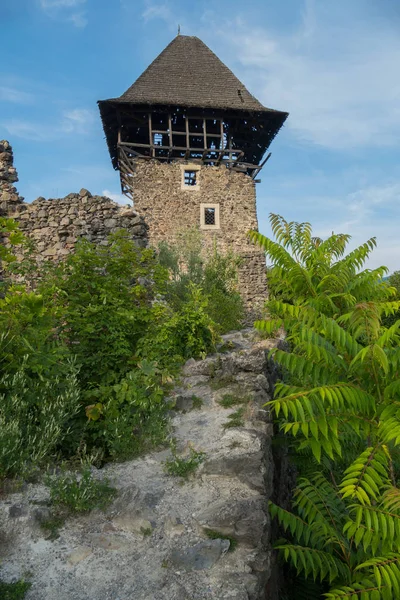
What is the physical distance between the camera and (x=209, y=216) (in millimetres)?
23547

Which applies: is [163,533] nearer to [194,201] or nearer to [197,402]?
[197,402]

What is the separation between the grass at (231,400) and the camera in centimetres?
510

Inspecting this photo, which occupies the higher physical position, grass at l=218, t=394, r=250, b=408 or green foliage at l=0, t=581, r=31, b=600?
grass at l=218, t=394, r=250, b=408

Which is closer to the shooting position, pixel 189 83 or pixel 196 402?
pixel 196 402

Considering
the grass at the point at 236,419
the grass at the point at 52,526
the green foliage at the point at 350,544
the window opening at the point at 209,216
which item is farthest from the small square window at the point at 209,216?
the grass at the point at 52,526

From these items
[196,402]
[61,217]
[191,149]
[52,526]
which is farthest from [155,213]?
[52,526]

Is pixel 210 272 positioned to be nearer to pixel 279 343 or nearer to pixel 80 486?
pixel 279 343

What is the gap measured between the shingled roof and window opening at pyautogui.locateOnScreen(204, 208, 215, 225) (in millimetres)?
5083

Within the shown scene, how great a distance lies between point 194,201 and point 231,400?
19.2 metres

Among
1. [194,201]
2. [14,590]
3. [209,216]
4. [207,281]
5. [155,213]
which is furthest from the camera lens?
[209,216]

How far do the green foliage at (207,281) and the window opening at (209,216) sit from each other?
1495mm

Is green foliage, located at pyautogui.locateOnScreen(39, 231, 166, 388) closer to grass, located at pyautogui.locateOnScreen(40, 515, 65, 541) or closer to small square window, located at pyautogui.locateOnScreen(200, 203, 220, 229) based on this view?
grass, located at pyautogui.locateOnScreen(40, 515, 65, 541)

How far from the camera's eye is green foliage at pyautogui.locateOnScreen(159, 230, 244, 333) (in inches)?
426

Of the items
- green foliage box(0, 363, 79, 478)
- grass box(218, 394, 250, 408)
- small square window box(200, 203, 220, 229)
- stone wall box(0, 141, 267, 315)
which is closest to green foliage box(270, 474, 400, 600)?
grass box(218, 394, 250, 408)
